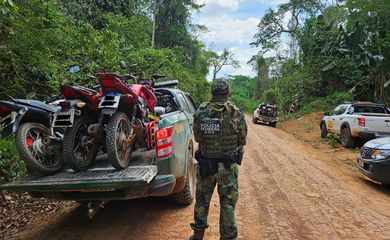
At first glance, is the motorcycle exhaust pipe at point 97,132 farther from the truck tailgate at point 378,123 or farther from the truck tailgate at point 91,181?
the truck tailgate at point 378,123

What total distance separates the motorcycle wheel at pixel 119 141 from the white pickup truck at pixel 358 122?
367 inches

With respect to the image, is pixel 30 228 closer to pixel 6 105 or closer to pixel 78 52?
pixel 6 105

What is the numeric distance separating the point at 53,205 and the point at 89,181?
240cm

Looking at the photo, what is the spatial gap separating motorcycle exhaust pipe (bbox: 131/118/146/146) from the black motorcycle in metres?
0.92

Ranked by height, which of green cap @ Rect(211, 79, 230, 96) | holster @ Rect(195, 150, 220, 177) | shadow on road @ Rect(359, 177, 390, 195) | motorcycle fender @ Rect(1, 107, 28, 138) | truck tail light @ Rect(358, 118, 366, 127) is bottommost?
shadow on road @ Rect(359, 177, 390, 195)

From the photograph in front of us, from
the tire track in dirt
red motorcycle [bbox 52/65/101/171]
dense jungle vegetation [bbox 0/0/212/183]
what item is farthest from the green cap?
dense jungle vegetation [bbox 0/0/212/183]

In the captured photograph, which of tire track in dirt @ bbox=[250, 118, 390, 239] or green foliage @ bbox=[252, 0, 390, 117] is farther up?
green foliage @ bbox=[252, 0, 390, 117]

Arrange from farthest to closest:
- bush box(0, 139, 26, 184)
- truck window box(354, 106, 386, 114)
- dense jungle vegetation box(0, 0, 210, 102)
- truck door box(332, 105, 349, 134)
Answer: truck door box(332, 105, 349, 134)
truck window box(354, 106, 386, 114)
dense jungle vegetation box(0, 0, 210, 102)
bush box(0, 139, 26, 184)

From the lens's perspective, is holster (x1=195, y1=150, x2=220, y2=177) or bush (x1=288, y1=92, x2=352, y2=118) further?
bush (x1=288, y1=92, x2=352, y2=118)

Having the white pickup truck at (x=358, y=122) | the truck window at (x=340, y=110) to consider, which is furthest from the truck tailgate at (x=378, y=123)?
the truck window at (x=340, y=110)

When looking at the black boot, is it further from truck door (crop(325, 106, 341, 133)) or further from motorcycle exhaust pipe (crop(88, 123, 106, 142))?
truck door (crop(325, 106, 341, 133))

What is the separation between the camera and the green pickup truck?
12.0 feet

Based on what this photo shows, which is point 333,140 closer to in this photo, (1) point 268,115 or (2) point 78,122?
(2) point 78,122

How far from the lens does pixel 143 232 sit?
14.3 ft
